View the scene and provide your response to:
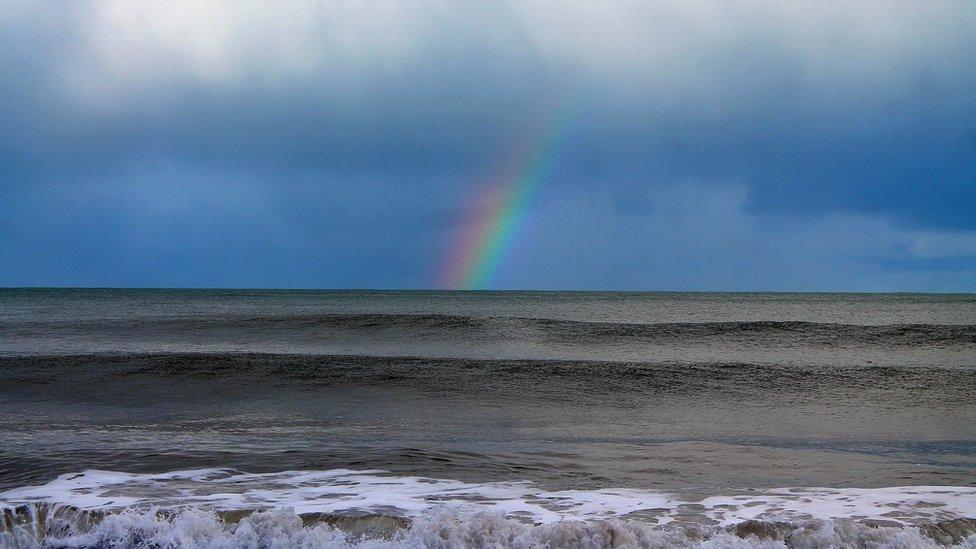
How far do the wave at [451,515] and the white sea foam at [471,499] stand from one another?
23 mm

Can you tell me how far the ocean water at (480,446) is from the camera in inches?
308

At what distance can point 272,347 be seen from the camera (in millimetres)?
27953

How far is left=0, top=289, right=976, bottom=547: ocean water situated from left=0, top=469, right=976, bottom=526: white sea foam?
0.15 ft

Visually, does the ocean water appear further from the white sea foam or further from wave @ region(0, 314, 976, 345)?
wave @ region(0, 314, 976, 345)

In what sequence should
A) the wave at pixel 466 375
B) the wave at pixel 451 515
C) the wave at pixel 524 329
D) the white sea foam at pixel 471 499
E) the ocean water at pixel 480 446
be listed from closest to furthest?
the wave at pixel 451 515 < the ocean water at pixel 480 446 < the white sea foam at pixel 471 499 < the wave at pixel 466 375 < the wave at pixel 524 329

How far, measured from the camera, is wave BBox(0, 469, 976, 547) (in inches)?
298

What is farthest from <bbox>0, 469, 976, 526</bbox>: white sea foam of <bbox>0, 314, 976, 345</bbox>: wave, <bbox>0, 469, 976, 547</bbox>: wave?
<bbox>0, 314, 976, 345</bbox>: wave

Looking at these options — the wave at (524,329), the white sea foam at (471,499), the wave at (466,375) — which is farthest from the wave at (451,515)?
the wave at (524,329)

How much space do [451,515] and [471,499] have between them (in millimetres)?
998

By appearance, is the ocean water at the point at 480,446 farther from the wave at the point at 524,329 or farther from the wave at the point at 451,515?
the wave at the point at 524,329

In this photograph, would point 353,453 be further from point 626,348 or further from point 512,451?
point 626,348

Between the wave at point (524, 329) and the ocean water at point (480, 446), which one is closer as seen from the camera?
the ocean water at point (480, 446)

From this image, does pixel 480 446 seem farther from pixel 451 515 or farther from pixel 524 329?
pixel 524 329

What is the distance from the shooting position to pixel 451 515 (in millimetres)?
7918
